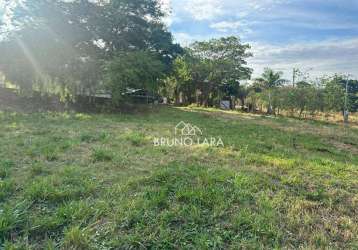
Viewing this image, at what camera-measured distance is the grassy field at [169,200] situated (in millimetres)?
1797

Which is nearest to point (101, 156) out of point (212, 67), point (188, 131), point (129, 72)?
point (188, 131)

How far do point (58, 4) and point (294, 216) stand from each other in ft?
34.8

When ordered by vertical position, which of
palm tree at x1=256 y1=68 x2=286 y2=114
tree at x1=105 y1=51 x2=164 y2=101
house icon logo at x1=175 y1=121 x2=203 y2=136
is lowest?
house icon logo at x1=175 y1=121 x2=203 y2=136

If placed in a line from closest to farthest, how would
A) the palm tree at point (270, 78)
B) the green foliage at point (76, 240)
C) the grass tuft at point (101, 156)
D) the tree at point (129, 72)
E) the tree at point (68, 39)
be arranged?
1. the green foliage at point (76, 240)
2. the grass tuft at point (101, 156)
3. the tree at point (68, 39)
4. the tree at point (129, 72)
5. the palm tree at point (270, 78)

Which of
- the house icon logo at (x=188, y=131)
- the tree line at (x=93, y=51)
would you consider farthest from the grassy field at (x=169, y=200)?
the tree line at (x=93, y=51)

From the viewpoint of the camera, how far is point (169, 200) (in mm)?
2346

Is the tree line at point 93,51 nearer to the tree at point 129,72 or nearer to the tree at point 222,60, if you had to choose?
the tree at point 129,72

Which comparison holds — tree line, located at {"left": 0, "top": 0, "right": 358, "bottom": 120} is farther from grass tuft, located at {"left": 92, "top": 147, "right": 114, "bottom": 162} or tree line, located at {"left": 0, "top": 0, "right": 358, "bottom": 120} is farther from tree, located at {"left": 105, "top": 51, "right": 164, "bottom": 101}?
grass tuft, located at {"left": 92, "top": 147, "right": 114, "bottom": 162}

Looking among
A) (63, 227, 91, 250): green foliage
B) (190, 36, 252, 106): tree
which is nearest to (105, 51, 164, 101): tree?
(63, 227, 91, 250): green foliage

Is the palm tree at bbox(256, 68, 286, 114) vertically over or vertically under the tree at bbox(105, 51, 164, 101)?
over

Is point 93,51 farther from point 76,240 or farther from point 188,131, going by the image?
point 76,240

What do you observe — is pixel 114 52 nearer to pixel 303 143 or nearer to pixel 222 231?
pixel 303 143

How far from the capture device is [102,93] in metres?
10.3

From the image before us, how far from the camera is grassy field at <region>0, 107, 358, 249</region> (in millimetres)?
1797
